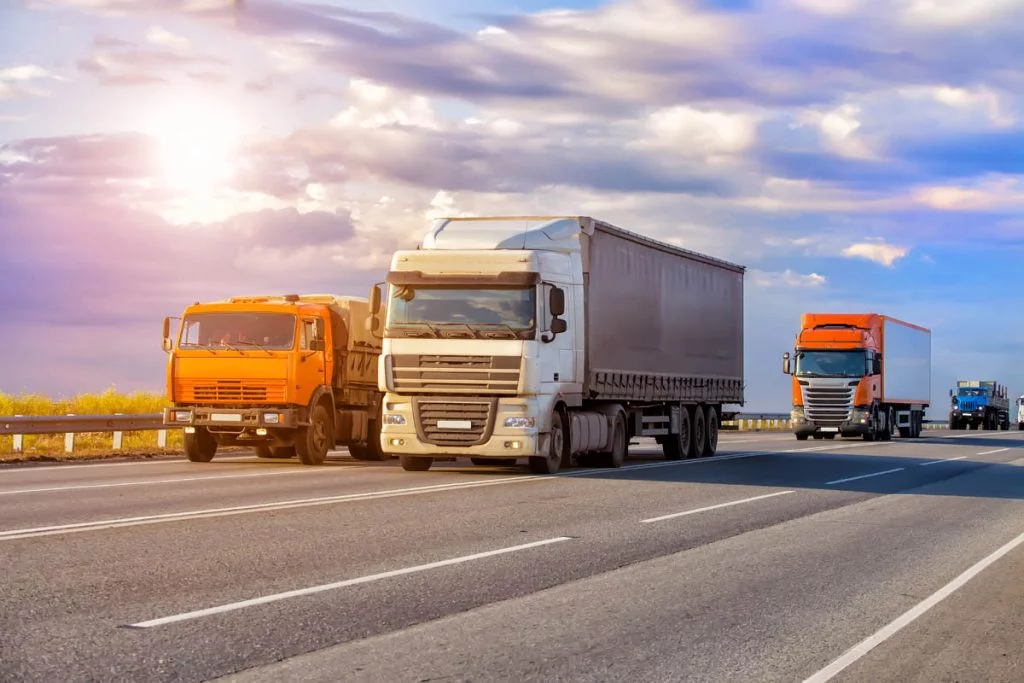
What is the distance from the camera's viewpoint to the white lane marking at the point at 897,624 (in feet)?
23.2

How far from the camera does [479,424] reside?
20078 mm

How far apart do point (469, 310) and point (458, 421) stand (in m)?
1.64

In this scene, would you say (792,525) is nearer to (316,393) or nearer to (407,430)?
(407,430)

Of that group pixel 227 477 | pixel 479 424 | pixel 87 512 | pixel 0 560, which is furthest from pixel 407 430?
pixel 0 560

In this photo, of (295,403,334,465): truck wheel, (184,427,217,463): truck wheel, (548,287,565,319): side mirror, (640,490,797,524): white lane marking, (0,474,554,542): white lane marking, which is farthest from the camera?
(184,427,217,463): truck wheel

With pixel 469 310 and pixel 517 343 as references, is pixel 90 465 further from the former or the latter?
pixel 517 343

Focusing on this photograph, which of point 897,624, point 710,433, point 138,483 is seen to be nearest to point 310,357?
point 138,483

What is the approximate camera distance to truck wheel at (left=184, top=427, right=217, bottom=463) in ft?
79.2

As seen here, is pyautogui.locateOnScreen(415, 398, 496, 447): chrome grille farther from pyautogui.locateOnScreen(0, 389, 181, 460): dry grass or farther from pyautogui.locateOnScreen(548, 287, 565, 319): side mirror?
pyautogui.locateOnScreen(0, 389, 181, 460): dry grass

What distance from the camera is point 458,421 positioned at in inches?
791

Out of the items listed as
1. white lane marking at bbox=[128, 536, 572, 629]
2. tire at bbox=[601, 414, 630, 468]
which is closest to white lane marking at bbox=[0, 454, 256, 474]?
tire at bbox=[601, 414, 630, 468]

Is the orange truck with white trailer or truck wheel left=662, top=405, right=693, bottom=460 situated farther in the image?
the orange truck with white trailer

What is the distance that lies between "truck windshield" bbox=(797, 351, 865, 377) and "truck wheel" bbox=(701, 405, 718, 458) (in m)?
13.8

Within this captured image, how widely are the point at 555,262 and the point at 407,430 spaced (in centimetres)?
348
